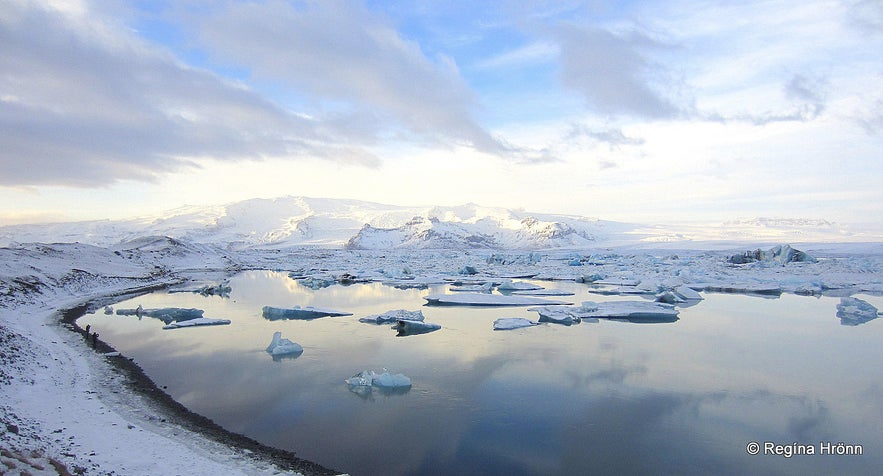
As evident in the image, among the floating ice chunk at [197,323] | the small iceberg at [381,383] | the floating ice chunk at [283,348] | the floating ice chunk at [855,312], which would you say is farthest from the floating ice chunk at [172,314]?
the floating ice chunk at [855,312]

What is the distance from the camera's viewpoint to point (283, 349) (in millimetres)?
11297

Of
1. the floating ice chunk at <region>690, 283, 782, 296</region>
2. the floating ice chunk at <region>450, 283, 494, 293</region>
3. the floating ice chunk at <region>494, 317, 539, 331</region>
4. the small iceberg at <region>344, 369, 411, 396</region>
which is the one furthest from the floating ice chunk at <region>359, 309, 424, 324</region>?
the floating ice chunk at <region>690, 283, 782, 296</region>

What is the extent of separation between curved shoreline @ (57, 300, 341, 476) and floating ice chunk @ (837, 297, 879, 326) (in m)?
16.5

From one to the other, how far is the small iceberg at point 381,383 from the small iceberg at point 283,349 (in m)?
2.99

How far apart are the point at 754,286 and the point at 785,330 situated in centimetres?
1187

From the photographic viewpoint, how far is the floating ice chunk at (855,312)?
15266mm

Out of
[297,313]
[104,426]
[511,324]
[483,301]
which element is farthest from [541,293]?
[104,426]

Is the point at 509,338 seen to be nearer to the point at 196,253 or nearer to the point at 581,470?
the point at 581,470

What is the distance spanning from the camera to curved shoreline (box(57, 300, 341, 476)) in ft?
19.0

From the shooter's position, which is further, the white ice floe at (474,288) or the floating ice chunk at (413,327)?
the white ice floe at (474,288)

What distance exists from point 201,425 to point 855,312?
732 inches

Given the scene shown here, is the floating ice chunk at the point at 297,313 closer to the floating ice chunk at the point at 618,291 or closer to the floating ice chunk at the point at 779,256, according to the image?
the floating ice chunk at the point at 618,291

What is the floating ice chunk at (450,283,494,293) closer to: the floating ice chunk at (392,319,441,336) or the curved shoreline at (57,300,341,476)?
the floating ice chunk at (392,319,441,336)

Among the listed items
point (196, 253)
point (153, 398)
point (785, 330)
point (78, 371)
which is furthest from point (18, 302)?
point (196, 253)
